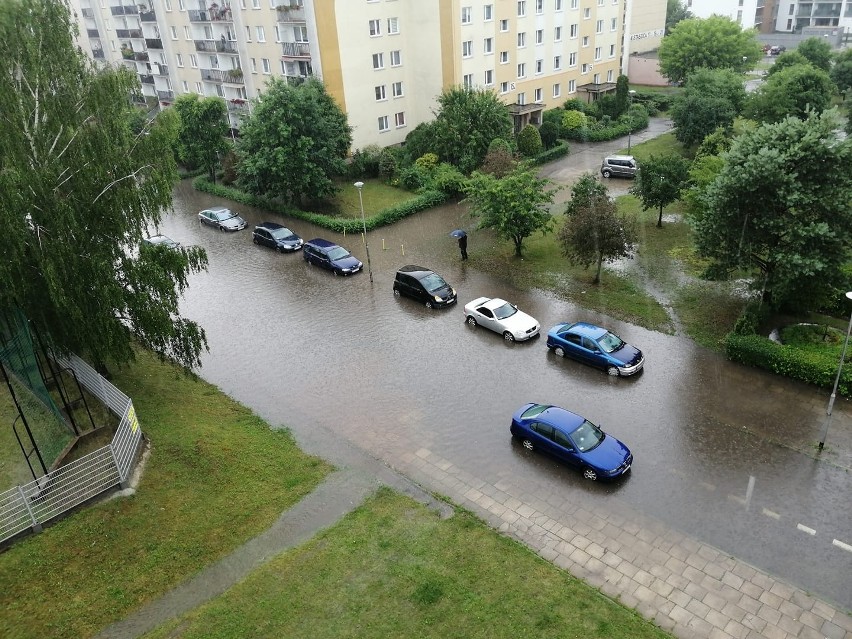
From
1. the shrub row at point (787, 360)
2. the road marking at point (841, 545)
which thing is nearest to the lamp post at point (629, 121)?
the shrub row at point (787, 360)

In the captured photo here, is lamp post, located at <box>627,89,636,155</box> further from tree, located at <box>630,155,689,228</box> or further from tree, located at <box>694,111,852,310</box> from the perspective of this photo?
tree, located at <box>694,111,852,310</box>

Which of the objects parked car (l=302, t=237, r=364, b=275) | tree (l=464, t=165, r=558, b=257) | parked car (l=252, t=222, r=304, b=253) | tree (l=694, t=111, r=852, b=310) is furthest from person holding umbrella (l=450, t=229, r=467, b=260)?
tree (l=694, t=111, r=852, b=310)

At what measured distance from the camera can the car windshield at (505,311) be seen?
25.8 meters

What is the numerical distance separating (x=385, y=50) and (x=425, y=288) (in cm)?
2543

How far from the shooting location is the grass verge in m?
13.8

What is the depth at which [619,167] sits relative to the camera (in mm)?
43719

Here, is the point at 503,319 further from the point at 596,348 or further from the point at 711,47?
the point at 711,47

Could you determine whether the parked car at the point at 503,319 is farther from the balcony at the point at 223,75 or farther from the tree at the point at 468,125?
the balcony at the point at 223,75

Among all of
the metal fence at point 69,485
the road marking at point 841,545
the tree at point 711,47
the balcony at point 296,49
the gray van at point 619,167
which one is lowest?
the road marking at point 841,545

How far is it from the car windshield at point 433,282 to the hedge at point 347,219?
9.68 m

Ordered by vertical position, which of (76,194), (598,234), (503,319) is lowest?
(503,319)

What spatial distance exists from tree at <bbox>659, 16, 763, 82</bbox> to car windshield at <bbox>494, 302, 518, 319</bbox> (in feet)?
142

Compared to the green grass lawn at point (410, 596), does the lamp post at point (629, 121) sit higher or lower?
higher

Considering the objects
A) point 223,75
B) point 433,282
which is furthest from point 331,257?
point 223,75
